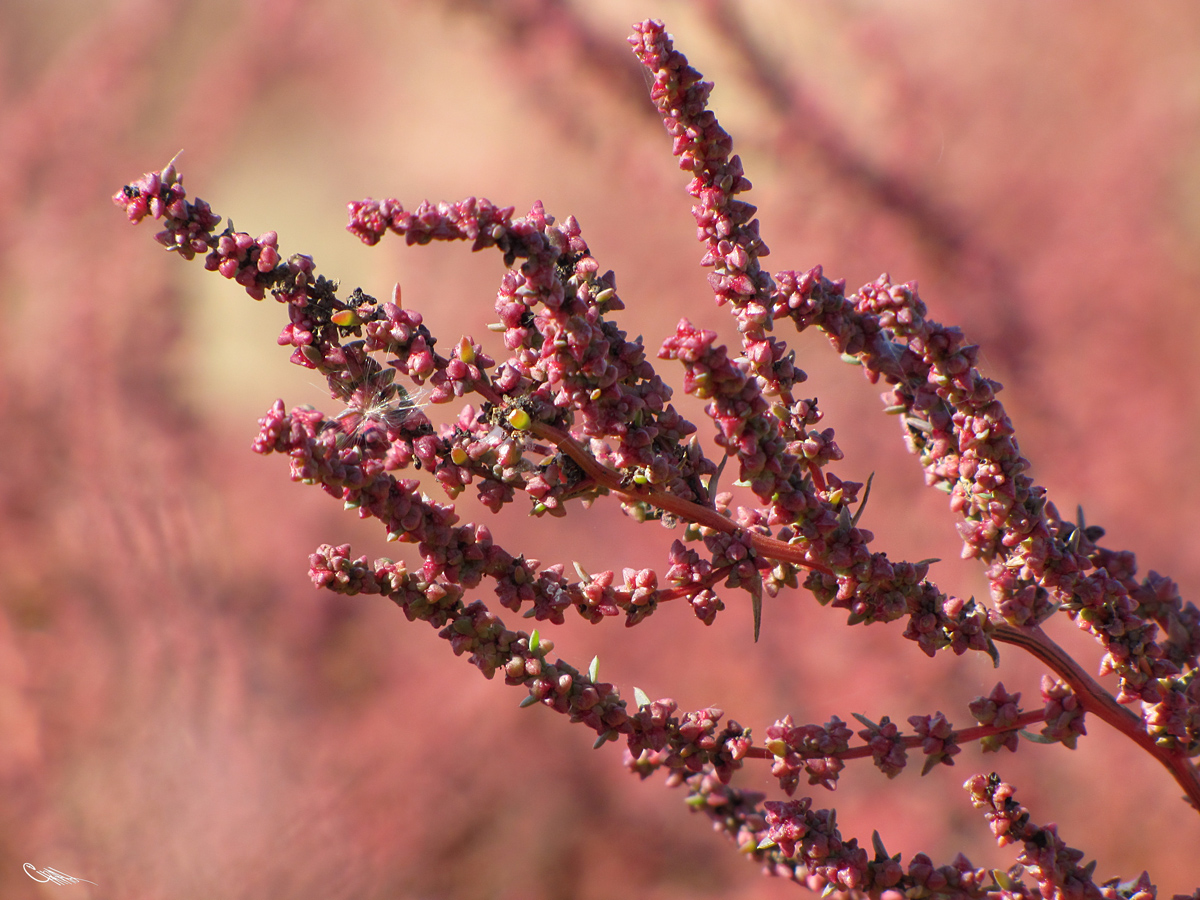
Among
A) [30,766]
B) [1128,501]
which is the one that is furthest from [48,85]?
[1128,501]

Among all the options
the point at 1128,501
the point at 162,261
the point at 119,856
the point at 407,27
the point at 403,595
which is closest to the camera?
the point at 403,595

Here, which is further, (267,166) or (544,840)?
(267,166)

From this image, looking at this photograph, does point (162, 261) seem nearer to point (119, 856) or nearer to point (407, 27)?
point (407, 27)

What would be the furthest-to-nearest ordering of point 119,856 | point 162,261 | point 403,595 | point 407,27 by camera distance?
point 162,261 < point 407,27 < point 119,856 < point 403,595

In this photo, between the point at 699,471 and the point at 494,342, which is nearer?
the point at 699,471

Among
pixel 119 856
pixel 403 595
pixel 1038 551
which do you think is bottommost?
pixel 119 856
